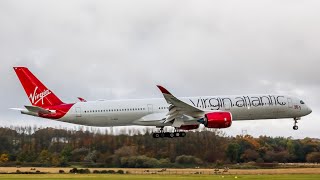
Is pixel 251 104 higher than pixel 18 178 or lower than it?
higher

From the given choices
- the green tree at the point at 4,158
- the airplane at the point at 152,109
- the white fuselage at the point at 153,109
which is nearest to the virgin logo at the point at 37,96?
the airplane at the point at 152,109

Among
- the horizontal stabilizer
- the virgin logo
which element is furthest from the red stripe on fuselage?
the virgin logo

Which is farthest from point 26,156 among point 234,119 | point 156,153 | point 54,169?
point 234,119

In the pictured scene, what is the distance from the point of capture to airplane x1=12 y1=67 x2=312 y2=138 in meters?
104

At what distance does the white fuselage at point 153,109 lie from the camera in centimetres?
10469

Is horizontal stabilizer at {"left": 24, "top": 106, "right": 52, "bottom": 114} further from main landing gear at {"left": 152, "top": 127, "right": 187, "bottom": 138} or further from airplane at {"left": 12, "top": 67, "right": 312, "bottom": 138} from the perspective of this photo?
main landing gear at {"left": 152, "top": 127, "right": 187, "bottom": 138}

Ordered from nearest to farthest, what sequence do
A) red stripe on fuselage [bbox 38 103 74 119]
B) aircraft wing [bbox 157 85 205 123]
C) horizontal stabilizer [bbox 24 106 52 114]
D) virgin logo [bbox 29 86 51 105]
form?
aircraft wing [bbox 157 85 205 123]
horizontal stabilizer [bbox 24 106 52 114]
red stripe on fuselage [bbox 38 103 74 119]
virgin logo [bbox 29 86 51 105]

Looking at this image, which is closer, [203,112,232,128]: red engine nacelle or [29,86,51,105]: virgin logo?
[203,112,232,128]: red engine nacelle

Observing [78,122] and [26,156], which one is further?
[26,156]

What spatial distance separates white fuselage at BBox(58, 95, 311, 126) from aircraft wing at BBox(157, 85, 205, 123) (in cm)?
113

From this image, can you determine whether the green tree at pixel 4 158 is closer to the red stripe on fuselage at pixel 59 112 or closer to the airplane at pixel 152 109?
the airplane at pixel 152 109

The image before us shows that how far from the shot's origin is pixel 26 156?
132 metres

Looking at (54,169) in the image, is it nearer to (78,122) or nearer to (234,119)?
(78,122)

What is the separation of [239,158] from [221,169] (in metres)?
7.55
